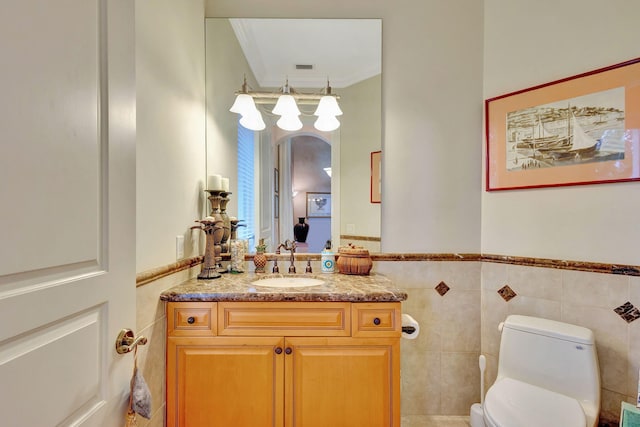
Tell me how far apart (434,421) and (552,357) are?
2.77 feet

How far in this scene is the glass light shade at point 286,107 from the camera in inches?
78.4

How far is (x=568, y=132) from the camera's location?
1646 mm

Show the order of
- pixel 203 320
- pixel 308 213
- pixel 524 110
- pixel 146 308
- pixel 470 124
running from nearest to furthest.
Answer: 1. pixel 146 308
2. pixel 203 320
3. pixel 524 110
4. pixel 470 124
5. pixel 308 213

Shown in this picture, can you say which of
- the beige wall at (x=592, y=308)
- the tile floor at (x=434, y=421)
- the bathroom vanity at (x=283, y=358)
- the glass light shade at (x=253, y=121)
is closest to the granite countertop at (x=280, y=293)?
the bathroom vanity at (x=283, y=358)

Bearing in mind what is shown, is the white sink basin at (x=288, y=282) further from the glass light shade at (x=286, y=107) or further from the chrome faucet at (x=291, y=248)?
the glass light shade at (x=286, y=107)

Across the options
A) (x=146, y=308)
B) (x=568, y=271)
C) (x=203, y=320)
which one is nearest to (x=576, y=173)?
(x=568, y=271)

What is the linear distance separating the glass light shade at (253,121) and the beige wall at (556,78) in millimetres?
1519

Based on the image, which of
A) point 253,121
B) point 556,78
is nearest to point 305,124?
point 253,121

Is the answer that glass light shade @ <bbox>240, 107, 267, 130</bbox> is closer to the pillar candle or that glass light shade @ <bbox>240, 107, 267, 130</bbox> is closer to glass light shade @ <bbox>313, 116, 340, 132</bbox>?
glass light shade @ <bbox>313, 116, 340, 132</bbox>

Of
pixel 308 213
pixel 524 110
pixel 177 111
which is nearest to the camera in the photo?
pixel 177 111

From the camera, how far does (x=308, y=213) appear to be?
2.09m

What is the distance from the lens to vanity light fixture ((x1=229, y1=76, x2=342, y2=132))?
6.61 ft

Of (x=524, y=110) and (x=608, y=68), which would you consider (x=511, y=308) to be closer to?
(x=524, y=110)

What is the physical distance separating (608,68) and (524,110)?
385 mm
